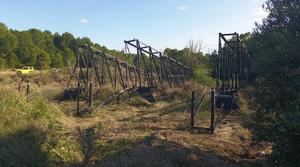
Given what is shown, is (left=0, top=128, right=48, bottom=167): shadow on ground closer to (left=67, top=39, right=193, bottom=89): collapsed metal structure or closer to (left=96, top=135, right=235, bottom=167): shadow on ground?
(left=96, top=135, right=235, bottom=167): shadow on ground

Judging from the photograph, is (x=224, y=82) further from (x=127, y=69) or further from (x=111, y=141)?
(x=111, y=141)

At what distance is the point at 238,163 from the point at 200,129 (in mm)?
3892

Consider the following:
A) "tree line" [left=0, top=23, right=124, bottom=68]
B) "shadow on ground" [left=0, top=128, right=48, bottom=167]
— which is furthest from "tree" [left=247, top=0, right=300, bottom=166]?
"tree line" [left=0, top=23, right=124, bottom=68]

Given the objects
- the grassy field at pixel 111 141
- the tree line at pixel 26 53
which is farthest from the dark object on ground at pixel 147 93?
the tree line at pixel 26 53

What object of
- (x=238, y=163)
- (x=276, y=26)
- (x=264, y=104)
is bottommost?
(x=238, y=163)

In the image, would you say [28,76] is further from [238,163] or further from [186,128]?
[238,163]

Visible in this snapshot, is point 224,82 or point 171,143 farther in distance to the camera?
point 224,82

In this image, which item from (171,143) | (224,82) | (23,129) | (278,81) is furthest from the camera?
(224,82)

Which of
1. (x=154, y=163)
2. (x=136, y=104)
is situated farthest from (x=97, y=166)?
(x=136, y=104)

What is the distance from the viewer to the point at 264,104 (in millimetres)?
9109

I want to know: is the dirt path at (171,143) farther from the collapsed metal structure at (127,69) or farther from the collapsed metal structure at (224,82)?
the collapsed metal structure at (127,69)

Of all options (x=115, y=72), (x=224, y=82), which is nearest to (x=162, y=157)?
(x=224, y=82)

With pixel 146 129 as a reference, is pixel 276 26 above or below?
above

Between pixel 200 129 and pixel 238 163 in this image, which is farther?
pixel 200 129
